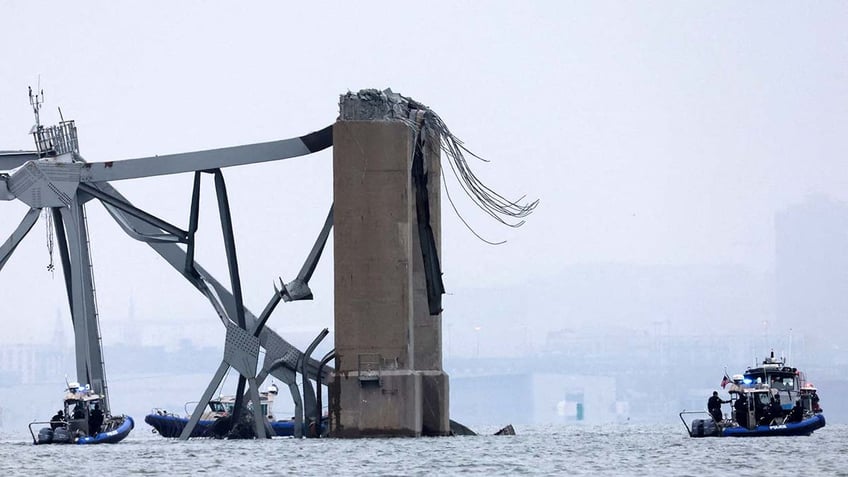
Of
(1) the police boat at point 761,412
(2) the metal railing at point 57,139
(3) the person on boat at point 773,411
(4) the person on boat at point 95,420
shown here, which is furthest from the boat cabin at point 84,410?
(3) the person on boat at point 773,411

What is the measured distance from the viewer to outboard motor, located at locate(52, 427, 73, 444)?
80.1 meters

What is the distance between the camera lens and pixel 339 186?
7344cm

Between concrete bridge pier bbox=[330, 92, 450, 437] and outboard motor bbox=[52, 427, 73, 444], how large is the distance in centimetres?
1211

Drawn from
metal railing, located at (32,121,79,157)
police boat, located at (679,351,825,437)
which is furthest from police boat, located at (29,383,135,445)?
police boat, located at (679,351,825,437)

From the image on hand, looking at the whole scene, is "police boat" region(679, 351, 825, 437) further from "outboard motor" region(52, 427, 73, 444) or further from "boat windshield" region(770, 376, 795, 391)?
"outboard motor" region(52, 427, 73, 444)

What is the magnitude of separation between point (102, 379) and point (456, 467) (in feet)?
83.3

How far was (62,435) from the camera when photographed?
80.2 m

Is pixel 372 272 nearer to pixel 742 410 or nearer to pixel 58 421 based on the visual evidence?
pixel 58 421

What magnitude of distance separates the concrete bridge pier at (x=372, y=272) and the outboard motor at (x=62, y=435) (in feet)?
39.7

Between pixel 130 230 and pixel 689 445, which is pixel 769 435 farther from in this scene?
pixel 130 230

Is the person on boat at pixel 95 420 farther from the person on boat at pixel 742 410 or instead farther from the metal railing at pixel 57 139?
the person on boat at pixel 742 410

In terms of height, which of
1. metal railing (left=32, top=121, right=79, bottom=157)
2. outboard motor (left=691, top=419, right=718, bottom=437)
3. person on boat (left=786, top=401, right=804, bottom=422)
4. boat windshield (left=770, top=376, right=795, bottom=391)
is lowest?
outboard motor (left=691, top=419, right=718, bottom=437)

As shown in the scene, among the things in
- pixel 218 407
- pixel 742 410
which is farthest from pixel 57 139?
pixel 742 410

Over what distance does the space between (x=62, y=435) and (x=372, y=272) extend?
15.5 m
